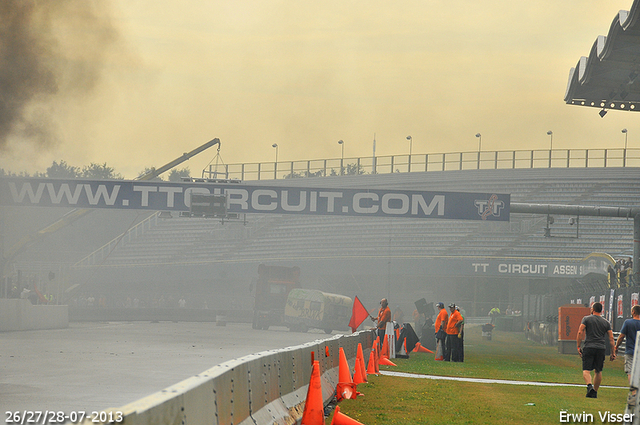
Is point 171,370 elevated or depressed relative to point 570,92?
depressed

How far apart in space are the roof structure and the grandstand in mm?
24735

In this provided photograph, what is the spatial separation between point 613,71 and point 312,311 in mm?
22673

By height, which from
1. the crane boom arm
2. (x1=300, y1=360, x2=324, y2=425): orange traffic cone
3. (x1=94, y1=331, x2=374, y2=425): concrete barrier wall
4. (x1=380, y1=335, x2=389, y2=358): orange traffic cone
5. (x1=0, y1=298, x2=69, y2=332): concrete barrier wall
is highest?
the crane boom arm

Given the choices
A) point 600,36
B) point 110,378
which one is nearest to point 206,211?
point 600,36

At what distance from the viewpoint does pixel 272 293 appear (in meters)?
50.1

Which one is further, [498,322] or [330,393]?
[498,322]

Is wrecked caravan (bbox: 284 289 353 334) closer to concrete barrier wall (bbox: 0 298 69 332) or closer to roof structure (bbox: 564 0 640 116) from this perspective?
concrete barrier wall (bbox: 0 298 69 332)

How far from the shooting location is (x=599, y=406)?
496 inches

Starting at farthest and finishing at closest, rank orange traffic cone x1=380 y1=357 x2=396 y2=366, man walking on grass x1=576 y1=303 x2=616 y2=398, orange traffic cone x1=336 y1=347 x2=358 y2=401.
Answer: orange traffic cone x1=380 y1=357 x2=396 y2=366 < man walking on grass x1=576 y1=303 x2=616 y2=398 < orange traffic cone x1=336 y1=347 x2=358 y2=401

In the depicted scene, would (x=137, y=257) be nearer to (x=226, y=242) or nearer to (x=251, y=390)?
(x=226, y=242)

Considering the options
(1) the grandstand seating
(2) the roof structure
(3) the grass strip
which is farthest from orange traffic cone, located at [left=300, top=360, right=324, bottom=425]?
(1) the grandstand seating

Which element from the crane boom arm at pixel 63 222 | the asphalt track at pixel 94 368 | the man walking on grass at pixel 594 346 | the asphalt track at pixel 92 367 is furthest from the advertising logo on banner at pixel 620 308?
the crane boom arm at pixel 63 222

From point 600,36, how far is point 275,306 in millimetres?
29185

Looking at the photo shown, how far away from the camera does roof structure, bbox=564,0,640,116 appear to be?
22283 millimetres
